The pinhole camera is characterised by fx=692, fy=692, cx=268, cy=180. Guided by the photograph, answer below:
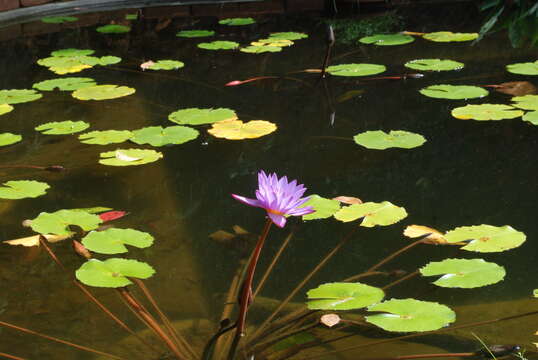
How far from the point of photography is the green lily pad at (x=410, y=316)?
1302mm

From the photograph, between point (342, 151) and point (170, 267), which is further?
point (342, 151)

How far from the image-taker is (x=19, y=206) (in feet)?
6.66

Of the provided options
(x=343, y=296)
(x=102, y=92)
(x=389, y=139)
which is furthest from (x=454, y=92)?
(x=343, y=296)

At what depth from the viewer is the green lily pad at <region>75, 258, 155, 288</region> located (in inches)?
57.5

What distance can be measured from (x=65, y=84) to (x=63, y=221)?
1498mm

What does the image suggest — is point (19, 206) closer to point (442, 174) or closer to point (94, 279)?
point (94, 279)

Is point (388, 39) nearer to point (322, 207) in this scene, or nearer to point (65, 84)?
point (65, 84)

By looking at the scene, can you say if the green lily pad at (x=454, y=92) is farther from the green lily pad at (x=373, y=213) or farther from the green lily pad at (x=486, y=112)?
the green lily pad at (x=373, y=213)

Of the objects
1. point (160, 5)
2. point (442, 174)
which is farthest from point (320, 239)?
point (160, 5)

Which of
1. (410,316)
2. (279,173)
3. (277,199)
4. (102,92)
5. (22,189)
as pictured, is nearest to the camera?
(277,199)

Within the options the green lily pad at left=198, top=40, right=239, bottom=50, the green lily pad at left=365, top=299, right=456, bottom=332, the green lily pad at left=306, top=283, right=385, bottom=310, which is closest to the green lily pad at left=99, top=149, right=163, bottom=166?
the green lily pad at left=306, top=283, right=385, bottom=310

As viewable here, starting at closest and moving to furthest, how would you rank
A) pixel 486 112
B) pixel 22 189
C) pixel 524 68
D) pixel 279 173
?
1. pixel 22 189
2. pixel 279 173
3. pixel 486 112
4. pixel 524 68

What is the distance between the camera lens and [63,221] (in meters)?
A: 1.78

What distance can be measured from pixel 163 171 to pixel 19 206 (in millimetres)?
451
